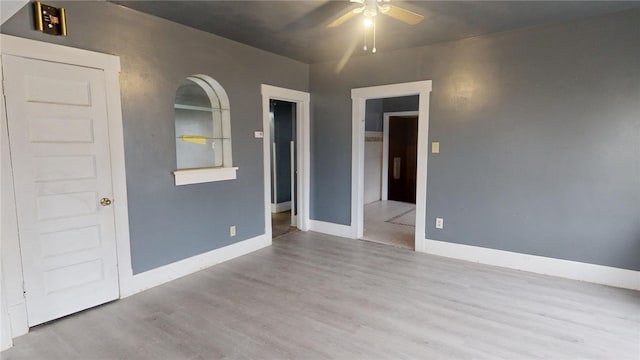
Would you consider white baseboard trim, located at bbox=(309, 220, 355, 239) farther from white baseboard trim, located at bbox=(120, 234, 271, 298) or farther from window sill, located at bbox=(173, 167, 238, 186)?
window sill, located at bbox=(173, 167, 238, 186)

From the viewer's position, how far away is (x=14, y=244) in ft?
7.66

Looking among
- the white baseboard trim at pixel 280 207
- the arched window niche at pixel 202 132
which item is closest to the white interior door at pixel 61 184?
the arched window niche at pixel 202 132

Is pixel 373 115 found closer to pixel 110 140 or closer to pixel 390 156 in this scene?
pixel 390 156

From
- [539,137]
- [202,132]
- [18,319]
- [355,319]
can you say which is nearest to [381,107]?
[539,137]

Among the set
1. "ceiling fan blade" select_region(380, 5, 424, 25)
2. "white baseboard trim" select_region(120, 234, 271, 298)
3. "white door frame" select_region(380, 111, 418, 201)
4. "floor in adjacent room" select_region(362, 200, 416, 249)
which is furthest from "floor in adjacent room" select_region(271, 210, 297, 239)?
"ceiling fan blade" select_region(380, 5, 424, 25)

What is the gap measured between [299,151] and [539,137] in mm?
3038

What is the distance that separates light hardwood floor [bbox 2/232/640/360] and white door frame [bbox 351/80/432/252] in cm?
84

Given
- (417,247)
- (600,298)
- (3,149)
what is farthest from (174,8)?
(600,298)

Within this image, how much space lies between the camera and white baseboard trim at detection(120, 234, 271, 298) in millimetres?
3092

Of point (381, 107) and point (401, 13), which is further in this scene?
point (381, 107)

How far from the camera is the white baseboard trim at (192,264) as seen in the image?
3092mm

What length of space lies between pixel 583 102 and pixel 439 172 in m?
1.53

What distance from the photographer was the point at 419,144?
4105mm

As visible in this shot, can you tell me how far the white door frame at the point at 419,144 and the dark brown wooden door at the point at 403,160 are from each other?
332 centimetres
